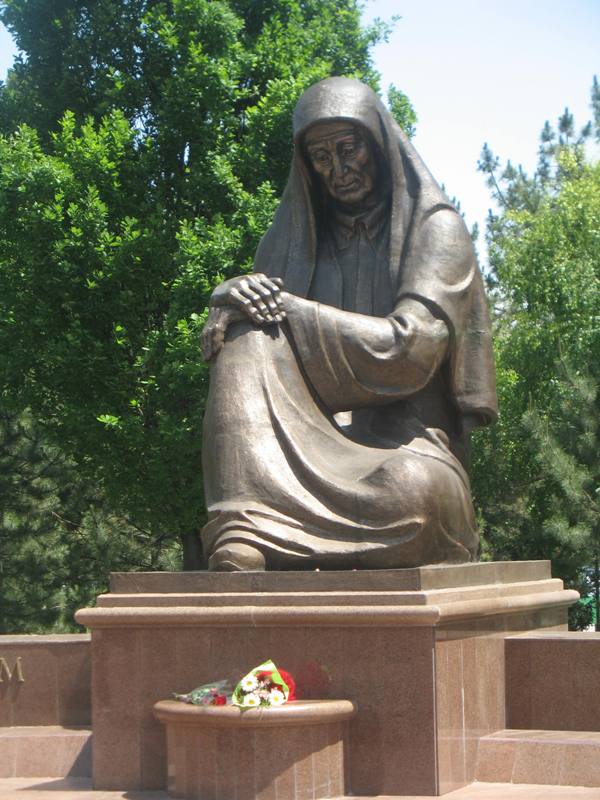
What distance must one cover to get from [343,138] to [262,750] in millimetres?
3483

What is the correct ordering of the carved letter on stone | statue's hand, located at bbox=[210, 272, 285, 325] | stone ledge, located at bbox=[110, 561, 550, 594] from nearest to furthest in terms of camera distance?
stone ledge, located at bbox=[110, 561, 550, 594], statue's hand, located at bbox=[210, 272, 285, 325], the carved letter on stone

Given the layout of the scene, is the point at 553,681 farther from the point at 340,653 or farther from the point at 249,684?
the point at 249,684

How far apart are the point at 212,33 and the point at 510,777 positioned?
36.8 ft

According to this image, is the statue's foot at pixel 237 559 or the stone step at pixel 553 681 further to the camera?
the stone step at pixel 553 681

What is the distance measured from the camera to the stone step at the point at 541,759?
6359 millimetres

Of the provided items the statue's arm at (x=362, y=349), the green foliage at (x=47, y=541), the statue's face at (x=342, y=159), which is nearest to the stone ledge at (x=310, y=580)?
the statue's arm at (x=362, y=349)

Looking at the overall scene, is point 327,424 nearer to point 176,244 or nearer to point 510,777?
point 510,777

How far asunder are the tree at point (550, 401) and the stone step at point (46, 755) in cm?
1187

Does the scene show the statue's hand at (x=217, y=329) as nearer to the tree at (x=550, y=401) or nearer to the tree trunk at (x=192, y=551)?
the tree trunk at (x=192, y=551)

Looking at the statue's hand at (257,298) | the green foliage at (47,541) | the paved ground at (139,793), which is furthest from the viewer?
the green foliage at (47,541)

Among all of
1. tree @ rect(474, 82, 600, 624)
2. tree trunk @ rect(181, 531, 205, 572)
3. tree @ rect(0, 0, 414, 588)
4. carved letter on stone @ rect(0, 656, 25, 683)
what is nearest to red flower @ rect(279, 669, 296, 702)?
carved letter on stone @ rect(0, 656, 25, 683)

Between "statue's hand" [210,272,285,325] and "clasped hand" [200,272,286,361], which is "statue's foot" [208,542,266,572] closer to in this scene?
"clasped hand" [200,272,286,361]

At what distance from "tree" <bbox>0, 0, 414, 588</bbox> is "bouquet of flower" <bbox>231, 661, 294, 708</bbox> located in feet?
28.2

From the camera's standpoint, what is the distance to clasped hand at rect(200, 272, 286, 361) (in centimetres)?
729
